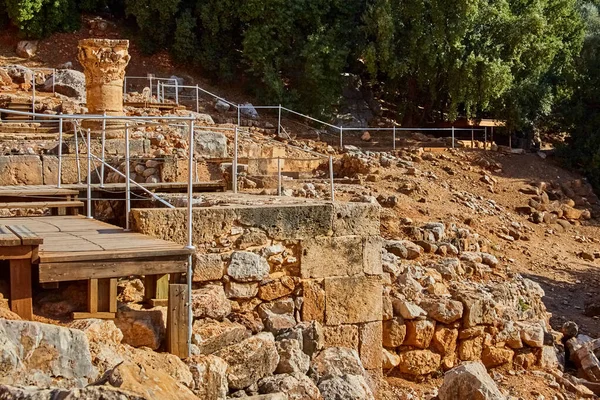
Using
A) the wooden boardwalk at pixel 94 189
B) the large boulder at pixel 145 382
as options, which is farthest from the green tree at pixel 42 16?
the large boulder at pixel 145 382

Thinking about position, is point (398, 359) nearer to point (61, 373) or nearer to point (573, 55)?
point (61, 373)

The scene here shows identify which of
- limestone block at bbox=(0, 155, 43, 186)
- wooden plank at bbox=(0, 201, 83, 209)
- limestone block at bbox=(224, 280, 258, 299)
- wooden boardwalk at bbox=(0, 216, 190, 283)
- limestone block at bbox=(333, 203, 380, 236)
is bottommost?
limestone block at bbox=(224, 280, 258, 299)

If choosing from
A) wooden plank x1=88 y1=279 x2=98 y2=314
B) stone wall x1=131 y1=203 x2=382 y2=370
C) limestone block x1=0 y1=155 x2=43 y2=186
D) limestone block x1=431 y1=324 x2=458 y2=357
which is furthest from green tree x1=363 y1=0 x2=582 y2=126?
wooden plank x1=88 y1=279 x2=98 y2=314

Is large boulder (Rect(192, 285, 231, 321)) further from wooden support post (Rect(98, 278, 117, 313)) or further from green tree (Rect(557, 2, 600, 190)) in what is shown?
green tree (Rect(557, 2, 600, 190))

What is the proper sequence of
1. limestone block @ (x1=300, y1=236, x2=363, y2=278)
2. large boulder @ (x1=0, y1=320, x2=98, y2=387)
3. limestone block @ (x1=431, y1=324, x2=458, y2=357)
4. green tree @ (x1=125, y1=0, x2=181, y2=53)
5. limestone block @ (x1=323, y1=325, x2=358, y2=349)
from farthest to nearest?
green tree @ (x1=125, y1=0, x2=181, y2=53)
limestone block @ (x1=431, y1=324, x2=458, y2=357)
limestone block @ (x1=323, y1=325, x2=358, y2=349)
limestone block @ (x1=300, y1=236, x2=363, y2=278)
large boulder @ (x1=0, y1=320, x2=98, y2=387)

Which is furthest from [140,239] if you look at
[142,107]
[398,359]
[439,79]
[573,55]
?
[573,55]

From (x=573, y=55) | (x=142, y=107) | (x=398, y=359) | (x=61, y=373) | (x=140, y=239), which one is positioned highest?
(x=573, y=55)

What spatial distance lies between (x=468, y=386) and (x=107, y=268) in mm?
3566

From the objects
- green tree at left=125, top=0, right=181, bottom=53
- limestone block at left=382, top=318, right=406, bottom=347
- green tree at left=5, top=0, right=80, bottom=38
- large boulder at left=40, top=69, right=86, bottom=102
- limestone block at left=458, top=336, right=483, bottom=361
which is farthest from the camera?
green tree at left=125, top=0, right=181, bottom=53

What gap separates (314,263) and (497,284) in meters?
4.72

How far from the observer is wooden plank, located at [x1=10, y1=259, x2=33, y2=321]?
6371mm

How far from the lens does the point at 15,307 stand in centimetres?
637

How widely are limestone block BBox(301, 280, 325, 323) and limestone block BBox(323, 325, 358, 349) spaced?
0.54ft

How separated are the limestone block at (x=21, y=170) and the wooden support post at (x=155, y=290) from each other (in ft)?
26.6
